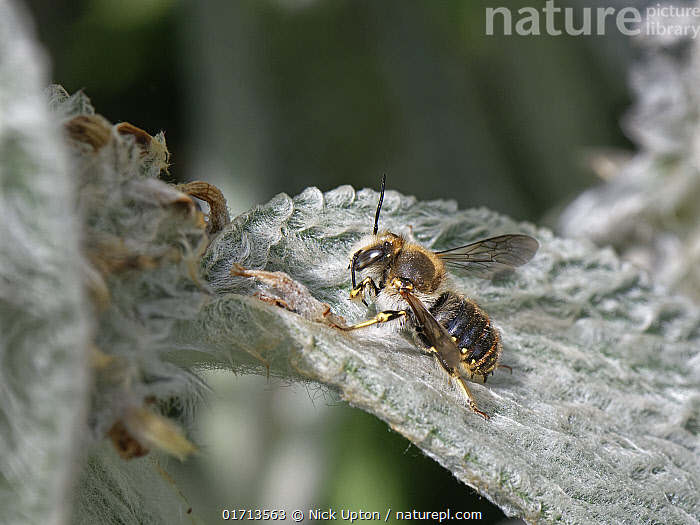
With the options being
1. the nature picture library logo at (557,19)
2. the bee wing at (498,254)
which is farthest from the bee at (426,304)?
the nature picture library logo at (557,19)

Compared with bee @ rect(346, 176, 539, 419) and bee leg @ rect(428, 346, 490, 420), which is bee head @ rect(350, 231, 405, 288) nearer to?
bee @ rect(346, 176, 539, 419)

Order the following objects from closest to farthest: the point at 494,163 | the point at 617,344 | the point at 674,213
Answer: the point at 617,344 < the point at 674,213 < the point at 494,163

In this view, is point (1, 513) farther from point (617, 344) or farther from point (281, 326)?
point (617, 344)

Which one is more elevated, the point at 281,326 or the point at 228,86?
the point at 228,86

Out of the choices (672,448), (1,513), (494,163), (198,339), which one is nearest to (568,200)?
(494,163)

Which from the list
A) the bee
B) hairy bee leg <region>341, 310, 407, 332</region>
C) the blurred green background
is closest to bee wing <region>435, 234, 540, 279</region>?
the bee

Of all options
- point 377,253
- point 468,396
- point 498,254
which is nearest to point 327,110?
point 498,254

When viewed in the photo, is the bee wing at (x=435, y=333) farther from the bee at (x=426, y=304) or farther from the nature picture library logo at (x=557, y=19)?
the nature picture library logo at (x=557, y=19)

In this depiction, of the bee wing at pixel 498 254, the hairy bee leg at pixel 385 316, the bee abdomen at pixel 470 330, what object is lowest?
the bee abdomen at pixel 470 330
